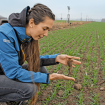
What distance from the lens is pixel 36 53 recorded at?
1.95m

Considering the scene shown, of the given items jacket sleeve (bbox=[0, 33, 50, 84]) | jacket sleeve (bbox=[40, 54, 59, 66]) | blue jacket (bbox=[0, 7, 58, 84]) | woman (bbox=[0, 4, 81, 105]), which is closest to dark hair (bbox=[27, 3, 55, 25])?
woman (bbox=[0, 4, 81, 105])

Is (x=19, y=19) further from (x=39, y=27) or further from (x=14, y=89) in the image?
(x=14, y=89)

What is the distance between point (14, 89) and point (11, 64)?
1.15 ft

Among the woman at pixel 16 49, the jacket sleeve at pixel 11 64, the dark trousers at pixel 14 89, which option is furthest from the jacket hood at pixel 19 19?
the dark trousers at pixel 14 89

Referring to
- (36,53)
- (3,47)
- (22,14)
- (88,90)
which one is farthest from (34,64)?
(88,90)

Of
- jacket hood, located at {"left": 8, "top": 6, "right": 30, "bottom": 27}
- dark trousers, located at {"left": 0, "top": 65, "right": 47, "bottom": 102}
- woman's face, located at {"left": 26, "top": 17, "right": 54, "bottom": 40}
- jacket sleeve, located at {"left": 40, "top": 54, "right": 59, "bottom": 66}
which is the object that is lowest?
dark trousers, located at {"left": 0, "top": 65, "right": 47, "bottom": 102}

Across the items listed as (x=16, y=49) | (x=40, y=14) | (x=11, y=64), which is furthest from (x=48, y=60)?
(x=40, y=14)

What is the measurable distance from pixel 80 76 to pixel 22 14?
6.99 feet

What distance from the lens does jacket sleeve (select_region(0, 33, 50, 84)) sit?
136 cm

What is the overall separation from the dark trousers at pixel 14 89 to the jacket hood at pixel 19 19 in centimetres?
75

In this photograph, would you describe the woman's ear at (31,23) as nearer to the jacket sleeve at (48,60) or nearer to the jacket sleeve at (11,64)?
the jacket sleeve at (11,64)

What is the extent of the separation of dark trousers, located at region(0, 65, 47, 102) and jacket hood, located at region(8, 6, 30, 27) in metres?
0.75

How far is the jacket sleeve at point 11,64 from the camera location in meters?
1.36

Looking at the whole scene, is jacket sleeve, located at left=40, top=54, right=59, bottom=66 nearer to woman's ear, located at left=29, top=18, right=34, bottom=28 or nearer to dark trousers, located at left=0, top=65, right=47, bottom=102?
dark trousers, located at left=0, top=65, right=47, bottom=102
